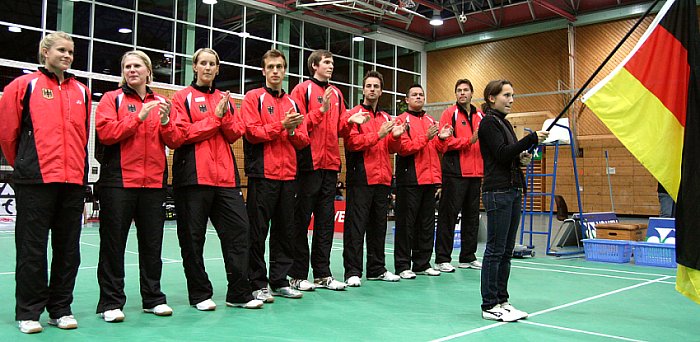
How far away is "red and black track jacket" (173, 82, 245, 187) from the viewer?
Answer: 4.69 m

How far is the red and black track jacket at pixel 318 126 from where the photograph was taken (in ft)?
18.8

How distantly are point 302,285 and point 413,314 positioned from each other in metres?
1.35

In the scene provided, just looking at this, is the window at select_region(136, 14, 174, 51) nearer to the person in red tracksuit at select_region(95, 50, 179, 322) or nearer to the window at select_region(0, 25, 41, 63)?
the window at select_region(0, 25, 41, 63)

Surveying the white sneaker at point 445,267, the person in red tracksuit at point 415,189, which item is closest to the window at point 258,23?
the person in red tracksuit at point 415,189

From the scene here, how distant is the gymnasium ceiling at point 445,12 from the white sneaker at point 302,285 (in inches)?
567

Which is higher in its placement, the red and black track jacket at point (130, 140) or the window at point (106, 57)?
the window at point (106, 57)

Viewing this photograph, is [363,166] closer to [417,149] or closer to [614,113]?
[417,149]

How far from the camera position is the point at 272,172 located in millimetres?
5199

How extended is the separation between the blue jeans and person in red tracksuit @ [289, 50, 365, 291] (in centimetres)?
169

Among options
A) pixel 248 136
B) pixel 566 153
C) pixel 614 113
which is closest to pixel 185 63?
pixel 566 153

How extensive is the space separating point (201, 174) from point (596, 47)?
Answer: 63.7 feet

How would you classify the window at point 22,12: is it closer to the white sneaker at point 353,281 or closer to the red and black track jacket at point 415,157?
the red and black track jacket at point 415,157

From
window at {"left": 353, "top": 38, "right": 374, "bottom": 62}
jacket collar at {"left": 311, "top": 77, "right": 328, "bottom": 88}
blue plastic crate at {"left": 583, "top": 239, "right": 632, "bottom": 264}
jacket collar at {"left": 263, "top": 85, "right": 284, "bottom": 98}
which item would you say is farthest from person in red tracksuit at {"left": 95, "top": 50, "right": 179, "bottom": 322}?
window at {"left": 353, "top": 38, "right": 374, "bottom": 62}

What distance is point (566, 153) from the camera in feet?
72.6
